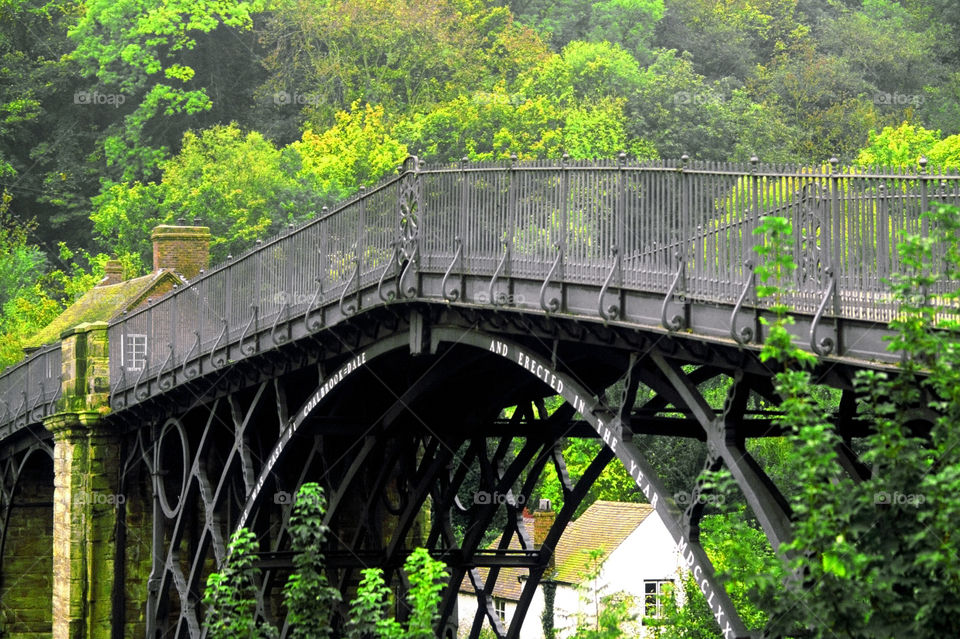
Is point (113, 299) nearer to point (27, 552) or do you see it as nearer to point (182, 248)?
point (182, 248)

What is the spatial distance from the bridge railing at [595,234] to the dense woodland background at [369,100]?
101 ft

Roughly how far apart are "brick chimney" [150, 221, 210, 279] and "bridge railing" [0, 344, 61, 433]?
14.9 feet

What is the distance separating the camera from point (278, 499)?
23.4 m

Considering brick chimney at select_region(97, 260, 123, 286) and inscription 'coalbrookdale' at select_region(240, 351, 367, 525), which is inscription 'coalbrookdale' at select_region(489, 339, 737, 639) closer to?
inscription 'coalbrookdale' at select_region(240, 351, 367, 525)

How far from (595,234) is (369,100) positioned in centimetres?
5361

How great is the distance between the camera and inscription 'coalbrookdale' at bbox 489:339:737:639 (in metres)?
13.1

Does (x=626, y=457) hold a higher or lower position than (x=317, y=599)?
higher

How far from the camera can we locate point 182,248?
3828cm

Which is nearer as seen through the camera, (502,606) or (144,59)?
(502,606)

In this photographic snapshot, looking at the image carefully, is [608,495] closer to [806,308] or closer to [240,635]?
[240,635]

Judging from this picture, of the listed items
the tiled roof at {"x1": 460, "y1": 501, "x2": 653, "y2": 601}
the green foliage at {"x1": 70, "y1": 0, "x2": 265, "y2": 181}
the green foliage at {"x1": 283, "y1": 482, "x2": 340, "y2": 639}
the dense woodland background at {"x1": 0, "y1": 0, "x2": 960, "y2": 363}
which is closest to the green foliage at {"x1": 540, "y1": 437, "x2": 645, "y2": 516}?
the tiled roof at {"x1": 460, "y1": 501, "x2": 653, "y2": 601}

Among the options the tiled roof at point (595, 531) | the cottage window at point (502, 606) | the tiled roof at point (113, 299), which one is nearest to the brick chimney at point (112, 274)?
the tiled roof at point (113, 299)

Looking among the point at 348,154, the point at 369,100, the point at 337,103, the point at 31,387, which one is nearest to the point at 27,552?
the point at 31,387

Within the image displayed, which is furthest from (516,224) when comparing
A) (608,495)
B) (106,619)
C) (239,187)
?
(239,187)
